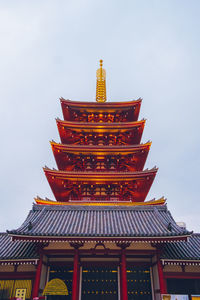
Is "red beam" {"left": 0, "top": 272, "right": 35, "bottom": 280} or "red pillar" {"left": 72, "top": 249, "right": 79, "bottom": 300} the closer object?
"red pillar" {"left": 72, "top": 249, "right": 79, "bottom": 300}

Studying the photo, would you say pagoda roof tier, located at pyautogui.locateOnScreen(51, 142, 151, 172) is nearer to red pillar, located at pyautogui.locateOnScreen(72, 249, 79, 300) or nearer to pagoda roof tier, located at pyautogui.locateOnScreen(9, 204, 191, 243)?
pagoda roof tier, located at pyautogui.locateOnScreen(9, 204, 191, 243)

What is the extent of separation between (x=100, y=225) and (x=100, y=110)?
14138 millimetres

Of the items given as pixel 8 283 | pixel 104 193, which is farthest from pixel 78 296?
pixel 104 193

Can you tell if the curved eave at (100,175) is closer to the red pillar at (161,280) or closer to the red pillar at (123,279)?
the red pillar at (123,279)

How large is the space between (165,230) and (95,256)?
4263 millimetres

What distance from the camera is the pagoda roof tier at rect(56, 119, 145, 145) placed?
22578 millimetres

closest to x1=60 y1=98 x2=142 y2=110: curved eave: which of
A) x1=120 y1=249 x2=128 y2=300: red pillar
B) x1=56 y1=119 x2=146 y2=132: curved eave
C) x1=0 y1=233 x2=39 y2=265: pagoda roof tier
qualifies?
x1=56 y1=119 x2=146 y2=132: curved eave

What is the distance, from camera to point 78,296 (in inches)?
498

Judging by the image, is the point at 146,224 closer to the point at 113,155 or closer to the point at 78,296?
the point at 78,296

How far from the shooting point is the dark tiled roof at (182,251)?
12044mm

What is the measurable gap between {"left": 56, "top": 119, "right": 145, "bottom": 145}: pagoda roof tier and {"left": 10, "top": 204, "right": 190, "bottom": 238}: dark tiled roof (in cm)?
913

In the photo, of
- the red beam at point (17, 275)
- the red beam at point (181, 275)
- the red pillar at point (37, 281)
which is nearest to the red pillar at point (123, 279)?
the red beam at point (181, 275)

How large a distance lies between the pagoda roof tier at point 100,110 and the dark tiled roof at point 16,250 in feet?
48.6

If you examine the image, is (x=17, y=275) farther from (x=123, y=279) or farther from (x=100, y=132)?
(x=100, y=132)
